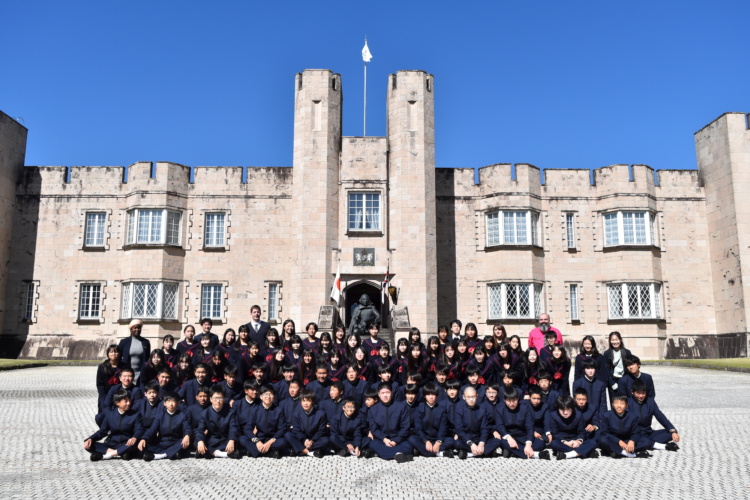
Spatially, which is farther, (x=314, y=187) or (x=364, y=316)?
(x=314, y=187)

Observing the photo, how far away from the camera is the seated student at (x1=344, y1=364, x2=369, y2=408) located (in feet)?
34.5

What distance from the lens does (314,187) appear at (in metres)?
26.5

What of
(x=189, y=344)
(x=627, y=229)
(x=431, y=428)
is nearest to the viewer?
(x=431, y=428)

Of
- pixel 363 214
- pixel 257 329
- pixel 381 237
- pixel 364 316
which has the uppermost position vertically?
pixel 363 214

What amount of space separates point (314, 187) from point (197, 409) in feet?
57.9

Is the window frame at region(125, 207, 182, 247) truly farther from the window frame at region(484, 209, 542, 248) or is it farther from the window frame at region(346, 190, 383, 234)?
the window frame at region(484, 209, 542, 248)

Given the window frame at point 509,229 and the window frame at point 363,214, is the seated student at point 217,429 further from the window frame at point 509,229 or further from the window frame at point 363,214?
the window frame at point 509,229

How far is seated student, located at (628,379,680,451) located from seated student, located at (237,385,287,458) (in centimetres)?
522

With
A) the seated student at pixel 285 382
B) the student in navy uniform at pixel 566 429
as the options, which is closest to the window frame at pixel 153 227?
the seated student at pixel 285 382

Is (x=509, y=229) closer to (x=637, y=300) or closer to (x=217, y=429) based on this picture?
(x=637, y=300)

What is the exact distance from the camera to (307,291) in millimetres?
25719

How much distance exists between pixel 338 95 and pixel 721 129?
17066 millimetres

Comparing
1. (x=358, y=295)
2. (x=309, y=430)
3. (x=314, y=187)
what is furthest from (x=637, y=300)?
(x=309, y=430)

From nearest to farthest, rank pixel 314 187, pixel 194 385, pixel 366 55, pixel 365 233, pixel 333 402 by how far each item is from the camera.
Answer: pixel 333 402, pixel 194 385, pixel 314 187, pixel 365 233, pixel 366 55
